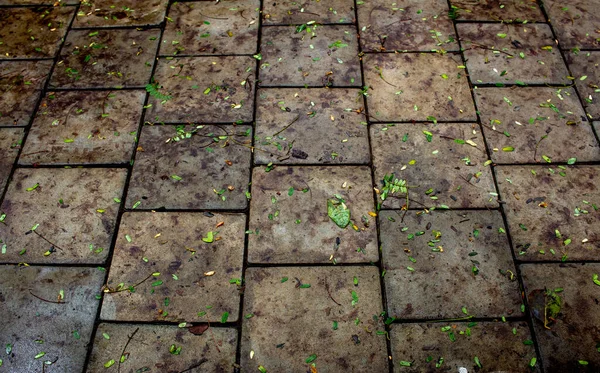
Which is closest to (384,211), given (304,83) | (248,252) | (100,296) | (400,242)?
(400,242)

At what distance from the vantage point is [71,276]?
231 cm

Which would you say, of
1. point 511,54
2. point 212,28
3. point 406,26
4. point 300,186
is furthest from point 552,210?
point 212,28

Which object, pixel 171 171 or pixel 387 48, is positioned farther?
pixel 387 48

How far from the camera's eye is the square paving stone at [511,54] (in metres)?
3.00

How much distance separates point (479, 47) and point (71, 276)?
2.78m

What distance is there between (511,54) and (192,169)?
2.16m

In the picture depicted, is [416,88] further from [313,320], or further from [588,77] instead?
[313,320]

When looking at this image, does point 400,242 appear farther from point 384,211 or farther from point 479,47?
point 479,47

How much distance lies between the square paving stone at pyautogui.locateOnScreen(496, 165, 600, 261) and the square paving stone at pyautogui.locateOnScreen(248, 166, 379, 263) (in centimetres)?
74

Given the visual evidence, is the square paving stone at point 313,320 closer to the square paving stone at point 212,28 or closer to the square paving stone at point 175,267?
the square paving stone at point 175,267

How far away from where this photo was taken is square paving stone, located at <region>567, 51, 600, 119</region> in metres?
2.88

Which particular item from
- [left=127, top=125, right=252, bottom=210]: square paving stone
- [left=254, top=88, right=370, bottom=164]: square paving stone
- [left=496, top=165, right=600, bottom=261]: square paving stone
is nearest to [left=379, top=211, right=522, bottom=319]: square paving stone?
[left=496, top=165, right=600, bottom=261]: square paving stone

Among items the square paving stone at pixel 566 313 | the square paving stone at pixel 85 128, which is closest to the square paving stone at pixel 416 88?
the square paving stone at pixel 566 313

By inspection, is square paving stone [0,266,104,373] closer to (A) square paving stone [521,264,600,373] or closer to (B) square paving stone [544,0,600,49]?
(A) square paving stone [521,264,600,373]
